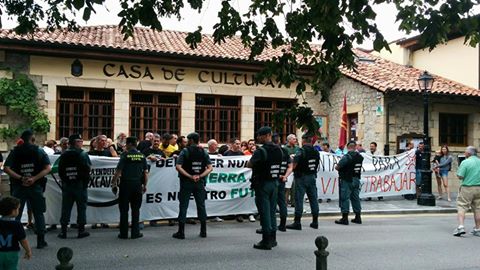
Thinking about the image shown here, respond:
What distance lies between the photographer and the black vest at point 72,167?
836 centimetres

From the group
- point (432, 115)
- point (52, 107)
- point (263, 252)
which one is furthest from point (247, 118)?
point (263, 252)

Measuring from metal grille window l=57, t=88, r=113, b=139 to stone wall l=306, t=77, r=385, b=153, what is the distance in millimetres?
7432

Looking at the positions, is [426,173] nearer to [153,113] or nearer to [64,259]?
[153,113]

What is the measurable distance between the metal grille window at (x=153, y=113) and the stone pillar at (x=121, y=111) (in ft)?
0.77

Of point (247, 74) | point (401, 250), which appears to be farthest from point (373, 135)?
point (401, 250)

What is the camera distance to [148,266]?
654cm

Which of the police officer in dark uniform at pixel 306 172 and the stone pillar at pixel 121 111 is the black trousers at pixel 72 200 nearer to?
the police officer in dark uniform at pixel 306 172

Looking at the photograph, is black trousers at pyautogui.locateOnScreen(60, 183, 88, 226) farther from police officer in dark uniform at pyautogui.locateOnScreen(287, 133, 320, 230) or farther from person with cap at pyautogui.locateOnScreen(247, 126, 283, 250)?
police officer in dark uniform at pyautogui.locateOnScreen(287, 133, 320, 230)

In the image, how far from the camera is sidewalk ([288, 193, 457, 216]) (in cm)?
1259

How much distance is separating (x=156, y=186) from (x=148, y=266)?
3.56 m

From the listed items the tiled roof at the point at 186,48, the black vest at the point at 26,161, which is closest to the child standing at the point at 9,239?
the black vest at the point at 26,161

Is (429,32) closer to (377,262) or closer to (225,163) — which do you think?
(377,262)

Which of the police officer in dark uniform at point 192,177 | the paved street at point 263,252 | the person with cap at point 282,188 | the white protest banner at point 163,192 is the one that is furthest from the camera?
the white protest banner at point 163,192

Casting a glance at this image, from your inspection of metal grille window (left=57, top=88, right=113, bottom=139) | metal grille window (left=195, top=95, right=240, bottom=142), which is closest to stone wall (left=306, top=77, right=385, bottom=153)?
metal grille window (left=195, top=95, right=240, bottom=142)
